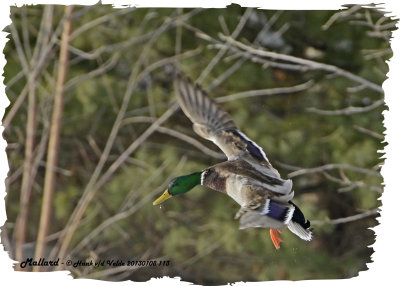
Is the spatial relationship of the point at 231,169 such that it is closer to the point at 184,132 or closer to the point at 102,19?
the point at 184,132

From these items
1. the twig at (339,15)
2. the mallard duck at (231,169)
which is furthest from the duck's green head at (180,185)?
the twig at (339,15)

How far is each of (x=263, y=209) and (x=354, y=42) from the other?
34.2 inches

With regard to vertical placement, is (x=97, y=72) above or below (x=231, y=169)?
above

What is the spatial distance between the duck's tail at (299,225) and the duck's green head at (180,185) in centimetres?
41

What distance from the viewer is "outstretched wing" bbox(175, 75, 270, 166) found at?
3.10 metres

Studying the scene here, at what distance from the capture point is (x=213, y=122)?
10.2ft

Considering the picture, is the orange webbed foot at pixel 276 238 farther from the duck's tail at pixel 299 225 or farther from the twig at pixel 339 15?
the twig at pixel 339 15

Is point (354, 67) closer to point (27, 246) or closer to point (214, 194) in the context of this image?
point (214, 194)

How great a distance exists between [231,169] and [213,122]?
21 cm

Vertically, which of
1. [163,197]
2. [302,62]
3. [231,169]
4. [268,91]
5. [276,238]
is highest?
[302,62]

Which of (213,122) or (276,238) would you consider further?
(276,238)

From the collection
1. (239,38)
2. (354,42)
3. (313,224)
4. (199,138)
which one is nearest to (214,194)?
(199,138)

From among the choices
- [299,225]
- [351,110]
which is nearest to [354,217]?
[299,225]

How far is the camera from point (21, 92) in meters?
3.07
